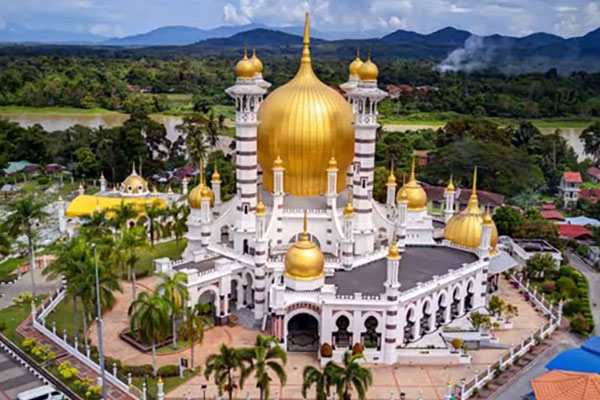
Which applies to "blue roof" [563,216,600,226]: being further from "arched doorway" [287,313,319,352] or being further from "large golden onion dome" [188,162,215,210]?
"large golden onion dome" [188,162,215,210]

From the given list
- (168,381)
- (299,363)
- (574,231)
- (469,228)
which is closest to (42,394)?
(168,381)

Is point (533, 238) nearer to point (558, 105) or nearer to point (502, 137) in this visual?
point (502, 137)

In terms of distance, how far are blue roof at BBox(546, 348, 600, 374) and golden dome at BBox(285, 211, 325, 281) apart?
10.7 m

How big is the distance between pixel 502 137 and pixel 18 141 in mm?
53700

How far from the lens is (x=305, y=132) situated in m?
32.6

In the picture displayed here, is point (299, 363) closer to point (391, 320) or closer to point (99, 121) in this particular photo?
point (391, 320)


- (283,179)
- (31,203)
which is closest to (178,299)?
(283,179)

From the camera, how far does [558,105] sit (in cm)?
10081

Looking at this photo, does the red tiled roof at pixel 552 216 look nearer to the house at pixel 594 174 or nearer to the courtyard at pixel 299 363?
the house at pixel 594 174

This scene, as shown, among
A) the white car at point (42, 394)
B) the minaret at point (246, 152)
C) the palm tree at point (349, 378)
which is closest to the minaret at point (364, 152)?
the minaret at point (246, 152)

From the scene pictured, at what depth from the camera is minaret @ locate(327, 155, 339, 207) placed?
1259 inches

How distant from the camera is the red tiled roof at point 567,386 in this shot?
2188 cm

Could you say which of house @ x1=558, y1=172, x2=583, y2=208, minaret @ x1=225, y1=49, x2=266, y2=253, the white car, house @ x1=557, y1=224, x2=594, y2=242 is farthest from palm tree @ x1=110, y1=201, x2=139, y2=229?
house @ x1=558, y1=172, x2=583, y2=208

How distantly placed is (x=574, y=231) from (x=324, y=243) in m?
23.7
